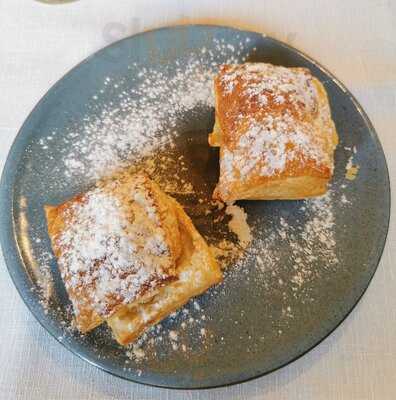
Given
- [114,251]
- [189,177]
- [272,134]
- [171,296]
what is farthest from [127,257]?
[272,134]

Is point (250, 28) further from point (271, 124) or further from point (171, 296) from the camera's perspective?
point (171, 296)

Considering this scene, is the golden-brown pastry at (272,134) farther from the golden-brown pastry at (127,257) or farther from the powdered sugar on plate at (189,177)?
the golden-brown pastry at (127,257)

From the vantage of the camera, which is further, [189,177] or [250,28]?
[250,28]

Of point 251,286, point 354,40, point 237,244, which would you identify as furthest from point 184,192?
point 354,40

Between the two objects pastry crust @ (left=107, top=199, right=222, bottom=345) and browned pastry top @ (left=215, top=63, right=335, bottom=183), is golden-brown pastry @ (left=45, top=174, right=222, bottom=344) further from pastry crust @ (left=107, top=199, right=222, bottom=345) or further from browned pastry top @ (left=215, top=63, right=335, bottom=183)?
browned pastry top @ (left=215, top=63, right=335, bottom=183)

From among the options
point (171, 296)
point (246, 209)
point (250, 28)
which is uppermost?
point (250, 28)

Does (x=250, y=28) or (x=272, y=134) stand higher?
(x=250, y=28)

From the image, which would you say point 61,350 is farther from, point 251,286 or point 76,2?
point 76,2
